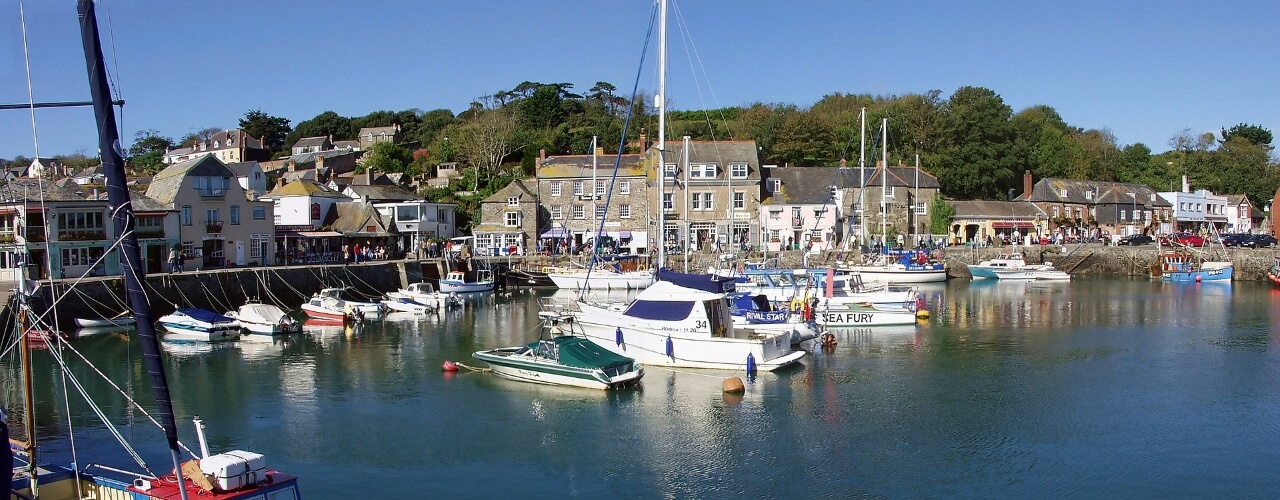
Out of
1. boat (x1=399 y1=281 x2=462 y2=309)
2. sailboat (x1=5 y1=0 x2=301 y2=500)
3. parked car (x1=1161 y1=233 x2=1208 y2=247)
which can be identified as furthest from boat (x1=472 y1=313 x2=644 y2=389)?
parked car (x1=1161 y1=233 x2=1208 y2=247)

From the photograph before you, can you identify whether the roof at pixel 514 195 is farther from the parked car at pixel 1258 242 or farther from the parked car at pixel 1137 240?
the parked car at pixel 1258 242

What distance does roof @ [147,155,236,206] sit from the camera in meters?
49.1

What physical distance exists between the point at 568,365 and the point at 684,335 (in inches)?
159

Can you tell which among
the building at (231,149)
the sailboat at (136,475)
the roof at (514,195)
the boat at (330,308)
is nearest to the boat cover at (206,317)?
the boat at (330,308)

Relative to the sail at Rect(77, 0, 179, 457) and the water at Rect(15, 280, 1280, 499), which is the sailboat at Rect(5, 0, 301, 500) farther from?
the water at Rect(15, 280, 1280, 499)

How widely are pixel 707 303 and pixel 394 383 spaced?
945 centimetres

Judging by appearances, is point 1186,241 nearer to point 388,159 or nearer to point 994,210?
point 994,210

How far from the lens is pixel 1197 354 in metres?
32.3

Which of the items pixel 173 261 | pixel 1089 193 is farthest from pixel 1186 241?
pixel 173 261

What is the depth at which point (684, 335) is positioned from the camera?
28.1 meters

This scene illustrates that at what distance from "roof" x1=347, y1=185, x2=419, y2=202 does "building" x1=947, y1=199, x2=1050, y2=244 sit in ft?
141

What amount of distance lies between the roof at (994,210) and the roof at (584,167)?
25453 millimetres

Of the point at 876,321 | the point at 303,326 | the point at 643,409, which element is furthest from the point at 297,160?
the point at 643,409

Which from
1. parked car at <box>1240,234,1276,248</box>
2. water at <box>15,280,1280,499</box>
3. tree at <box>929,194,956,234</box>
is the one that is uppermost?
tree at <box>929,194,956,234</box>
